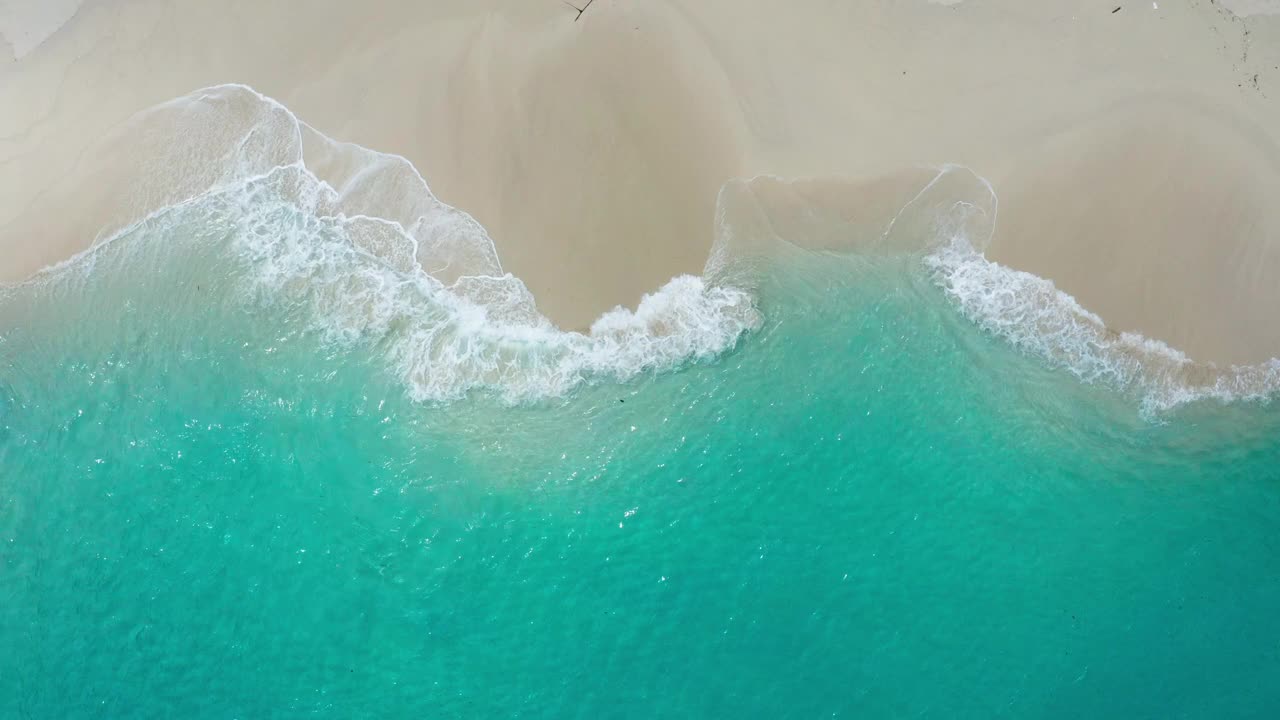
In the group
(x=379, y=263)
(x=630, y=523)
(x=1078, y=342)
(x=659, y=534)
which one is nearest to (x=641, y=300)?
(x=630, y=523)

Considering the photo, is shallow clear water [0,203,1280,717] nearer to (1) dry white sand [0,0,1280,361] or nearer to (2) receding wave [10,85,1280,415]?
(2) receding wave [10,85,1280,415]

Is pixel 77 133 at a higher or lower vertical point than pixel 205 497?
higher

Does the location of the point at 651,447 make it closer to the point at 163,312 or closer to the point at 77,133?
the point at 163,312

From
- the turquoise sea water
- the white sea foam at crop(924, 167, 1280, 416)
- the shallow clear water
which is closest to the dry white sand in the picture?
the white sea foam at crop(924, 167, 1280, 416)

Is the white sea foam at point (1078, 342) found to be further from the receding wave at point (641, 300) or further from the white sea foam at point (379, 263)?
the white sea foam at point (379, 263)

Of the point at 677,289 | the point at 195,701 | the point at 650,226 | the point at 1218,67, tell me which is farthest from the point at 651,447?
the point at 1218,67

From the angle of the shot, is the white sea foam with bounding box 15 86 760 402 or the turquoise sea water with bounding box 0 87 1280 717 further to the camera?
the white sea foam with bounding box 15 86 760 402
